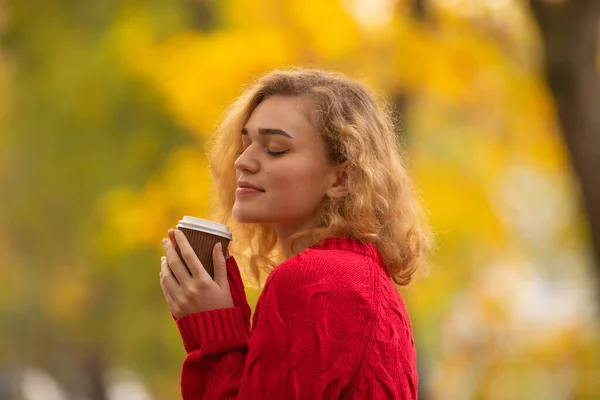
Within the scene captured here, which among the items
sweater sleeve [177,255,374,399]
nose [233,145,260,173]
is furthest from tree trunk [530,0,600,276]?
sweater sleeve [177,255,374,399]

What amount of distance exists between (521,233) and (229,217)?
877 centimetres

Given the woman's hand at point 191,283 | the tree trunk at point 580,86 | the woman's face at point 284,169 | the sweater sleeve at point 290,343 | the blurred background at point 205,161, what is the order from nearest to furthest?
the sweater sleeve at point 290,343, the woman's hand at point 191,283, the woman's face at point 284,169, the tree trunk at point 580,86, the blurred background at point 205,161

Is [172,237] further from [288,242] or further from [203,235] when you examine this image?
[288,242]

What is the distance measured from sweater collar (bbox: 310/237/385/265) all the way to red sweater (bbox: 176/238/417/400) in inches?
1.2

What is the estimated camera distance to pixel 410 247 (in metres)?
2.27

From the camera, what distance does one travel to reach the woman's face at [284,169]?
2.11 metres

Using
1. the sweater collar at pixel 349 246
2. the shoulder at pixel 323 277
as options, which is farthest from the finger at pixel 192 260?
the sweater collar at pixel 349 246

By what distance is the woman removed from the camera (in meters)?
1.89

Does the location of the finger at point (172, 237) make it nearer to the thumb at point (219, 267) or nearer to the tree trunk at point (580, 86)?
the thumb at point (219, 267)

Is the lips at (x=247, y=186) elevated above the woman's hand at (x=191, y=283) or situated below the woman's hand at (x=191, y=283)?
above

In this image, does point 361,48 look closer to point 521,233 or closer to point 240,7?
point 240,7

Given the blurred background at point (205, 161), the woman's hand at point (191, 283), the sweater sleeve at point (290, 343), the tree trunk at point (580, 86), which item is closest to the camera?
the sweater sleeve at point (290, 343)

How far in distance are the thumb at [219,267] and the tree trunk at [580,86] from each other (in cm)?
381

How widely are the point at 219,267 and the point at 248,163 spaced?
25 centimetres
